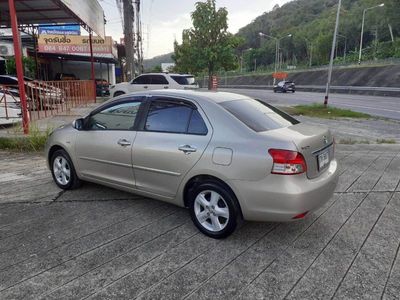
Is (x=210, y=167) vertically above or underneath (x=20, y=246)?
above

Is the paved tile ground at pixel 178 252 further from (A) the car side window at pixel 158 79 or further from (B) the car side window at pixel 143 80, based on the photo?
(B) the car side window at pixel 143 80

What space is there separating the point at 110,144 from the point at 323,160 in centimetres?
254

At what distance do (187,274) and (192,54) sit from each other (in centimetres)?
2314

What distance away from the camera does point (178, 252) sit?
336 centimetres

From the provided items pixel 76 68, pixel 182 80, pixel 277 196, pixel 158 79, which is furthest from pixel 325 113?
pixel 76 68

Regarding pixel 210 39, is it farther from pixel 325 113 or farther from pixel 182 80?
pixel 325 113

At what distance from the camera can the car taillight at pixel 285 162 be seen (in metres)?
3.19

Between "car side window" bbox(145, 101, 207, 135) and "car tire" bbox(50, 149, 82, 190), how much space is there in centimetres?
159

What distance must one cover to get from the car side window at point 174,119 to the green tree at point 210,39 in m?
20.8

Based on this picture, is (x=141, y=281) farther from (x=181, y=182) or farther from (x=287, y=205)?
(x=287, y=205)

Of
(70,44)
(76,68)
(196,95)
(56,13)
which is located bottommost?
(196,95)

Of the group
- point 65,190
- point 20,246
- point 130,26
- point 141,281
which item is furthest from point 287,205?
point 130,26

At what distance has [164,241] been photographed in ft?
11.7

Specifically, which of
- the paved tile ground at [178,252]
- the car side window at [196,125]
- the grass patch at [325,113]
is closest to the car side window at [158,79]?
the grass patch at [325,113]
